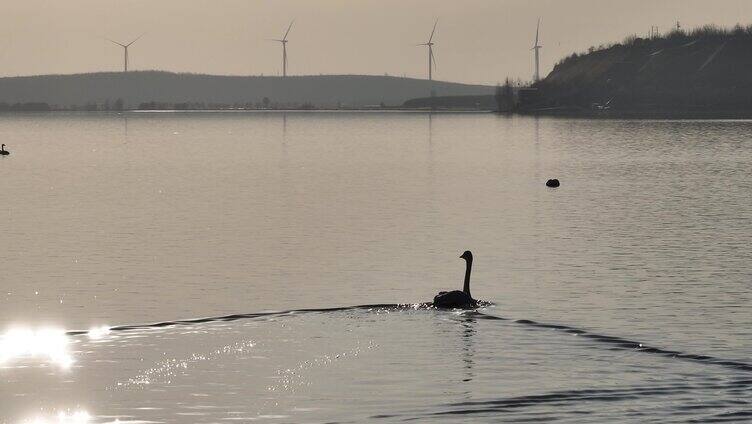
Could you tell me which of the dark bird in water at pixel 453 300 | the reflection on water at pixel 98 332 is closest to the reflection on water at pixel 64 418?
the reflection on water at pixel 98 332

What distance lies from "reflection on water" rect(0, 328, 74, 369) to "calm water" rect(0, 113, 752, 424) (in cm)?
11

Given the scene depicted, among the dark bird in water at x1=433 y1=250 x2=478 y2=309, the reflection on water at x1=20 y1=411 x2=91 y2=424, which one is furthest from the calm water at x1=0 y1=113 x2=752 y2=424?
the dark bird in water at x1=433 y1=250 x2=478 y2=309

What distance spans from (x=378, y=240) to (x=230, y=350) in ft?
88.2

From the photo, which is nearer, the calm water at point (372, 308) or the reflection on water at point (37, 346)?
the calm water at point (372, 308)

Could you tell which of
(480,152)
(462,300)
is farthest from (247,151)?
(462,300)

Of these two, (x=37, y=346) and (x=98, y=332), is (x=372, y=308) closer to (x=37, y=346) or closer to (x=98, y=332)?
(x=98, y=332)

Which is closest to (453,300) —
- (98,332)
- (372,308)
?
(372,308)

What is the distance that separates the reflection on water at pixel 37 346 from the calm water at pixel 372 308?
11 centimetres

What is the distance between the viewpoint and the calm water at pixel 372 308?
31047 mm

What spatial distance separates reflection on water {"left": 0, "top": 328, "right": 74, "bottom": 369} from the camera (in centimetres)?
3541

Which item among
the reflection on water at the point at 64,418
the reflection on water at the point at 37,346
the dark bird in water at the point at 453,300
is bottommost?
the reflection on water at the point at 64,418

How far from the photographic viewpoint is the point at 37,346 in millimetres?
36969

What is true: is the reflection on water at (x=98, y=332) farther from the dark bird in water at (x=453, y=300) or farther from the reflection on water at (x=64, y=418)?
the dark bird in water at (x=453, y=300)

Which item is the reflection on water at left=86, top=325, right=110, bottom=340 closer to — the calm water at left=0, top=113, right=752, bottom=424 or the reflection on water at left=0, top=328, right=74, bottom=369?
the calm water at left=0, top=113, right=752, bottom=424
